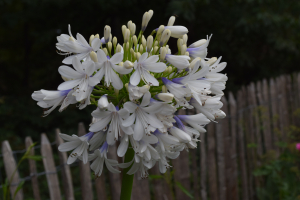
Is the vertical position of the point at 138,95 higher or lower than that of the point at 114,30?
lower

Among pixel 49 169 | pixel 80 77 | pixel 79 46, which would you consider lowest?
pixel 49 169

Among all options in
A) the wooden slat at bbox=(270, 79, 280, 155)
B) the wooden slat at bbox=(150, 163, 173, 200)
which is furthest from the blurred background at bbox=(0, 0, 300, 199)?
the wooden slat at bbox=(150, 163, 173, 200)

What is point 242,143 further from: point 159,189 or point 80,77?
point 80,77

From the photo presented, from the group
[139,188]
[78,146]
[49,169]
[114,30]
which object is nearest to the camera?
[78,146]

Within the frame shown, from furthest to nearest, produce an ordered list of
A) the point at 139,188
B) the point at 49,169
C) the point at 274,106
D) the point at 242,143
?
the point at 274,106 < the point at 242,143 < the point at 139,188 < the point at 49,169

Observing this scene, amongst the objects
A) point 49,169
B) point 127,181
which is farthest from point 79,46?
point 49,169

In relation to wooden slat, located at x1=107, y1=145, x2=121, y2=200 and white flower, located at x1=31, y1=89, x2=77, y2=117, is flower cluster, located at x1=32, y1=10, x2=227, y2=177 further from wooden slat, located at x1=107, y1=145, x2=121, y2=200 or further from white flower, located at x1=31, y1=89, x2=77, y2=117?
wooden slat, located at x1=107, y1=145, x2=121, y2=200
